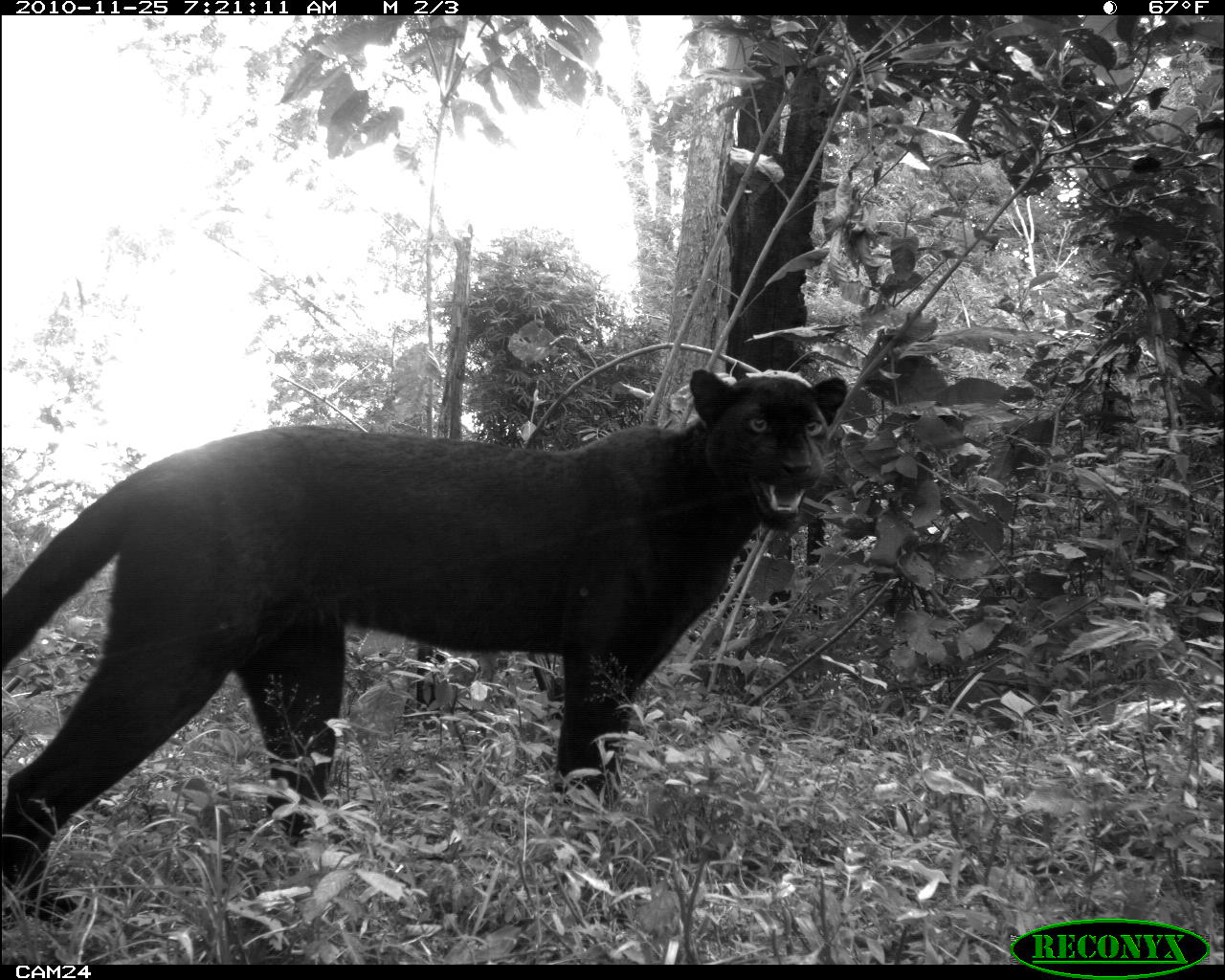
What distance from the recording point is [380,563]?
11.0ft

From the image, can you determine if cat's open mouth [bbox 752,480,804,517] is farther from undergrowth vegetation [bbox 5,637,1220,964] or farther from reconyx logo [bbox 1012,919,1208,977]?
reconyx logo [bbox 1012,919,1208,977]

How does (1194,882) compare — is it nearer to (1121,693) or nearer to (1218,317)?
(1121,693)

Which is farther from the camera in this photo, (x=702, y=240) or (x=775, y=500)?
(x=702, y=240)

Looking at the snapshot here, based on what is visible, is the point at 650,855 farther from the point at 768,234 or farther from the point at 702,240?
the point at 702,240

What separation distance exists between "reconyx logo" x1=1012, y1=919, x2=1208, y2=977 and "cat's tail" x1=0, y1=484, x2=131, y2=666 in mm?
2571

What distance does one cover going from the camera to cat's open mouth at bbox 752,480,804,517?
3670 mm

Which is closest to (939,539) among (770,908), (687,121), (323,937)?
(770,908)

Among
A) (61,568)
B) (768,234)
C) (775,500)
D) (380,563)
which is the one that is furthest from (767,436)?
(768,234)

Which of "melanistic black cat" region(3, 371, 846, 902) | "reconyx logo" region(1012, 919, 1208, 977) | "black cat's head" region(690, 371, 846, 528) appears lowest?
"reconyx logo" region(1012, 919, 1208, 977)

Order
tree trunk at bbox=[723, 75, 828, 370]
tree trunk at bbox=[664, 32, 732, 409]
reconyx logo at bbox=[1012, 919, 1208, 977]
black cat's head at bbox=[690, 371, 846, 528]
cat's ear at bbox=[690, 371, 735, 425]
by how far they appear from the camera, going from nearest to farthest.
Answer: reconyx logo at bbox=[1012, 919, 1208, 977], black cat's head at bbox=[690, 371, 846, 528], cat's ear at bbox=[690, 371, 735, 425], tree trunk at bbox=[723, 75, 828, 370], tree trunk at bbox=[664, 32, 732, 409]

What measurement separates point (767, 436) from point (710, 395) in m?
0.28

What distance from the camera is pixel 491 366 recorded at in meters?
7.32

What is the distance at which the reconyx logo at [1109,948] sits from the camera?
7.04 feet

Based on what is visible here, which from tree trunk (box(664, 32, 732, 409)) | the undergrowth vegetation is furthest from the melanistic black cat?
tree trunk (box(664, 32, 732, 409))
